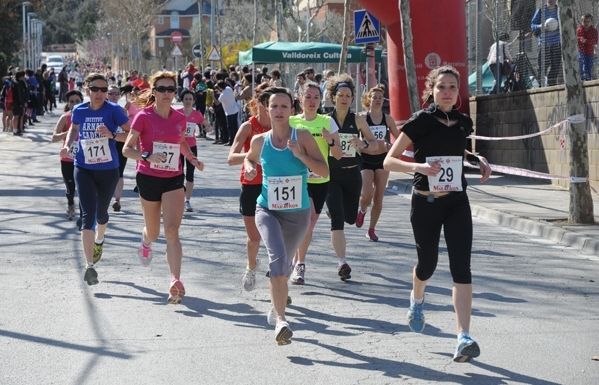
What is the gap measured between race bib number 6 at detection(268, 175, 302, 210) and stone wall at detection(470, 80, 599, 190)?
35.8ft

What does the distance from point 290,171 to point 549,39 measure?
534 inches

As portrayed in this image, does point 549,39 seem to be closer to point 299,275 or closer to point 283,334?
point 299,275

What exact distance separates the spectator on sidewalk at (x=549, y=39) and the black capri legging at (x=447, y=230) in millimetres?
13184

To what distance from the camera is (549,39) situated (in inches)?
800

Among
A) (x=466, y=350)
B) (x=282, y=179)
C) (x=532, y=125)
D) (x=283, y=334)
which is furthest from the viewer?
(x=532, y=125)

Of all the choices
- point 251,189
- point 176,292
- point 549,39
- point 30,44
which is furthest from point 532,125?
point 30,44

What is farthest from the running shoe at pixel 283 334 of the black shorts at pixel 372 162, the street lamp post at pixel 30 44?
the street lamp post at pixel 30 44

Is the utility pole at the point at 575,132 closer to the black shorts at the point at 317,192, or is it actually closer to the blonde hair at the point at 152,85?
the black shorts at the point at 317,192

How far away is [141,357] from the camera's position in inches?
290

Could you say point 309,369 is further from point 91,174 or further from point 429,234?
point 91,174

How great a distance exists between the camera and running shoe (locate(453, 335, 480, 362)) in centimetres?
696

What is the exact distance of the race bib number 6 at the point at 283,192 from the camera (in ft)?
25.5

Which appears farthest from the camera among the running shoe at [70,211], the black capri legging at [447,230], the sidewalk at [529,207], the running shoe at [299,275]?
the running shoe at [70,211]

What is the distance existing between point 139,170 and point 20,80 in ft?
90.9
